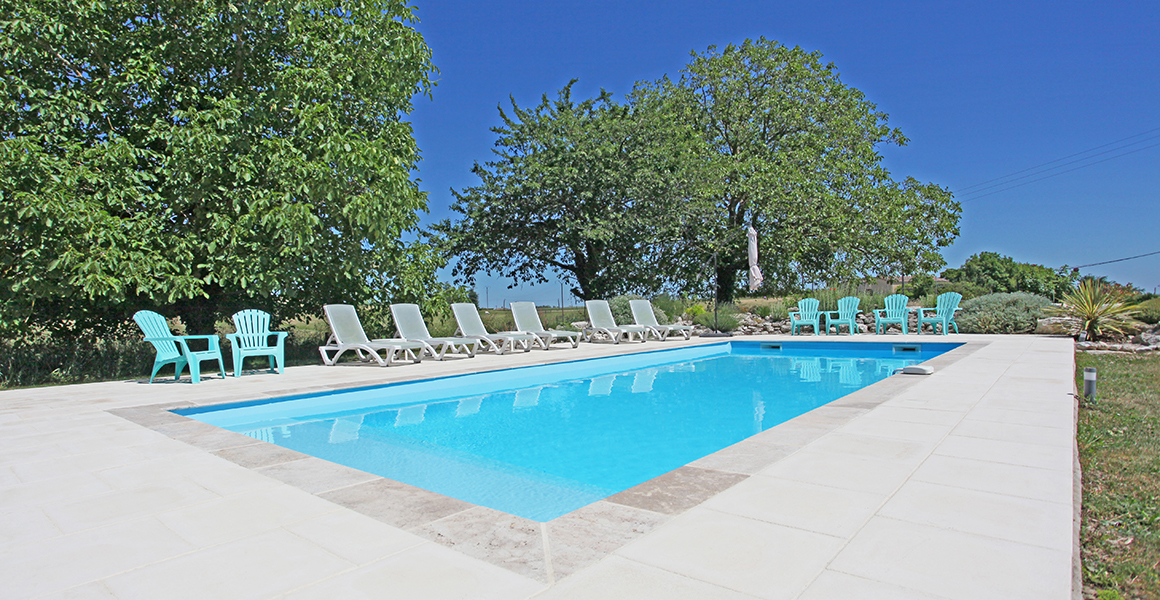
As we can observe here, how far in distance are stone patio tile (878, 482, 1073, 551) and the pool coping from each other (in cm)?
68

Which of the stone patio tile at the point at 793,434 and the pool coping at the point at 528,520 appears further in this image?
the stone patio tile at the point at 793,434

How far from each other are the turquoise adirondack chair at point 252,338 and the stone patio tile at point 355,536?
594 centimetres

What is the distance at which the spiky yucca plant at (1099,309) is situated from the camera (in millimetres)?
10984

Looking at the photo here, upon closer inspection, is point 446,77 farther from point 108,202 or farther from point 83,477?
point 83,477

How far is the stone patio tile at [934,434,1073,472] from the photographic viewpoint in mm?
2959

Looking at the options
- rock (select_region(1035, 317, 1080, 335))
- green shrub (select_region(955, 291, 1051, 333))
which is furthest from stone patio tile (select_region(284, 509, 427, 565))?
green shrub (select_region(955, 291, 1051, 333))

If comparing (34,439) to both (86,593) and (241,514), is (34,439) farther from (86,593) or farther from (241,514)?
(86,593)

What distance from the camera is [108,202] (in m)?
7.32

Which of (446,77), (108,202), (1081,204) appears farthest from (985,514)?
(1081,204)

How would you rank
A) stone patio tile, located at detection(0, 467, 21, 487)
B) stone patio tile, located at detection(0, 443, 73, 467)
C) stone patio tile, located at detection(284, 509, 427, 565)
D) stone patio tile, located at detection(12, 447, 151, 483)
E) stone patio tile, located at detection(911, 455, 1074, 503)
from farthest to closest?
stone patio tile, located at detection(0, 443, 73, 467)
stone patio tile, located at detection(12, 447, 151, 483)
stone patio tile, located at detection(0, 467, 21, 487)
stone patio tile, located at detection(911, 455, 1074, 503)
stone patio tile, located at detection(284, 509, 427, 565)

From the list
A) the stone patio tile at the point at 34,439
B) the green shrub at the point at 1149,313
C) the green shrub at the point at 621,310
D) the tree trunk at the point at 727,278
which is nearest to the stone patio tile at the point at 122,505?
the stone patio tile at the point at 34,439

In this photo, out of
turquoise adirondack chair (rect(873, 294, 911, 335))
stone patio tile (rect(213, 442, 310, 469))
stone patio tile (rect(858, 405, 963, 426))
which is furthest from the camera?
turquoise adirondack chair (rect(873, 294, 911, 335))

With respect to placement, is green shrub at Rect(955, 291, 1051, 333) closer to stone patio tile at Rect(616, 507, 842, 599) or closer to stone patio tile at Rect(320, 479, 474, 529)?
stone patio tile at Rect(616, 507, 842, 599)

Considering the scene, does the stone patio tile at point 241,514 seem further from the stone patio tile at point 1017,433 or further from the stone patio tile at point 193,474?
the stone patio tile at point 1017,433
